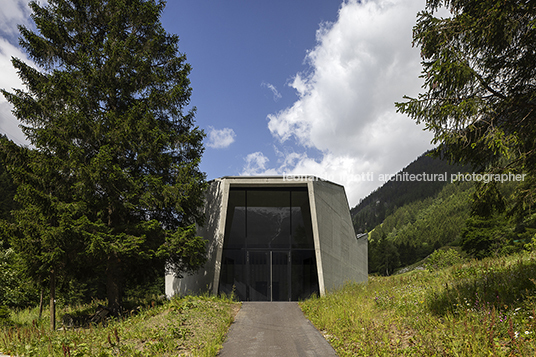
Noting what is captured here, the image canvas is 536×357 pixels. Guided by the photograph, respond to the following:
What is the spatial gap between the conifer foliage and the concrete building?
2.49 m

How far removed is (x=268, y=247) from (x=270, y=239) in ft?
1.51

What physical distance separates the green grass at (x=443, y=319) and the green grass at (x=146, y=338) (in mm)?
3365

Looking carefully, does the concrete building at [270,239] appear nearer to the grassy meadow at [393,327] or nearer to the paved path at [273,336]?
the paved path at [273,336]

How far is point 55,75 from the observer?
504 inches

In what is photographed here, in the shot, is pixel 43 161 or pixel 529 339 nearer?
pixel 529 339

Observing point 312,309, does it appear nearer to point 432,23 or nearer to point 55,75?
point 432,23

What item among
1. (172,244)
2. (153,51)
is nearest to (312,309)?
(172,244)

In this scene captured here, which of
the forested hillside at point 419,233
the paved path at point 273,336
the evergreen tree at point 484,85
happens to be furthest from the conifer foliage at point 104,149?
the forested hillside at point 419,233

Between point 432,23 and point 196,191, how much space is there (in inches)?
397

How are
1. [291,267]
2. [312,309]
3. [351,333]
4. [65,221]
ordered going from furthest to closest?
[291,267] < [312,309] < [65,221] < [351,333]

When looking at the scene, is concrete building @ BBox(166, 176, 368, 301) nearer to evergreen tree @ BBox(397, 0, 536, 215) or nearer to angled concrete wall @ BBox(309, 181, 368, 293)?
angled concrete wall @ BBox(309, 181, 368, 293)

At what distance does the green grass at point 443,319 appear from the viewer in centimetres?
539

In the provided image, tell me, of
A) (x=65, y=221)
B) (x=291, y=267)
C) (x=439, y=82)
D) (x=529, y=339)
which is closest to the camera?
(x=529, y=339)

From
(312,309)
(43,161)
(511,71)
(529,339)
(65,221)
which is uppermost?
(511,71)
